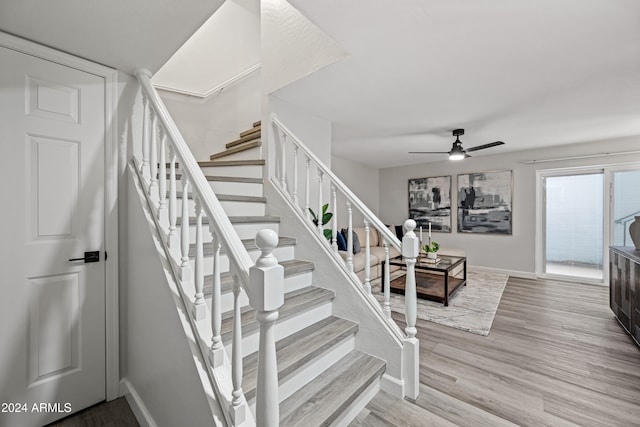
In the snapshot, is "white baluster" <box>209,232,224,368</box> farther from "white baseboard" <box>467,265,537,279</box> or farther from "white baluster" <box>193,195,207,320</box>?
"white baseboard" <box>467,265,537,279</box>

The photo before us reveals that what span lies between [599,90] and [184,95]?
445 centimetres

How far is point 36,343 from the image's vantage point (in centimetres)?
141

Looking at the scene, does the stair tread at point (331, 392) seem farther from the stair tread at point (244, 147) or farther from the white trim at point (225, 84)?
the white trim at point (225, 84)

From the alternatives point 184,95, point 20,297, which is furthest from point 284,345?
point 184,95

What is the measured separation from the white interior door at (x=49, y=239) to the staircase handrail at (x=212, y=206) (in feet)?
1.65

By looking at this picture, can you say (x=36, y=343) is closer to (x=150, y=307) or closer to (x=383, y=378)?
(x=150, y=307)

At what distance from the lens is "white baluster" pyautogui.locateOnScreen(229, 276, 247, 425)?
905 millimetres

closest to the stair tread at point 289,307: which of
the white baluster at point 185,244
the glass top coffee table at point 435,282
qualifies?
the white baluster at point 185,244

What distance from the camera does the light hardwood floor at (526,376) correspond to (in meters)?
1.52

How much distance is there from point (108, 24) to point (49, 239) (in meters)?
1.20

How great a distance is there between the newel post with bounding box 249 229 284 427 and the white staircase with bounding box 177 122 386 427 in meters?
0.43

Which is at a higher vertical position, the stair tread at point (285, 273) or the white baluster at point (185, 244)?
the white baluster at point (185, 244)

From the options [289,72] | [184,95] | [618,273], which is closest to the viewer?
[289,72]

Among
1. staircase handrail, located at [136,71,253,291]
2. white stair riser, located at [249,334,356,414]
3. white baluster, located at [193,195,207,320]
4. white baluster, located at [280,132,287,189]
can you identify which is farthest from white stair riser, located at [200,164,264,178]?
white stair riser, located at [249,334,356,414]
